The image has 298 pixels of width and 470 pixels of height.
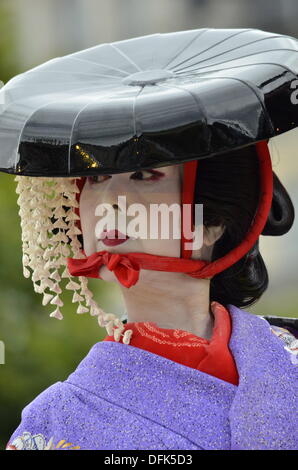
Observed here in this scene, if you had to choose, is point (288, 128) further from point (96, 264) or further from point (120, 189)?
point (96, 264)

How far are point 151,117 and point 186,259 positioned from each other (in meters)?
0.43

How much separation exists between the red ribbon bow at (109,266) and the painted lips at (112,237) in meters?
0.02

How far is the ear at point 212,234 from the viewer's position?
207 cm

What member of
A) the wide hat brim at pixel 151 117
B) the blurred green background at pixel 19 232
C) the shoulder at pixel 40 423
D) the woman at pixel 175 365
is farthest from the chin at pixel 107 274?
the blurred green background at pixel 19 232

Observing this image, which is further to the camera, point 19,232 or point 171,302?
point 19,232

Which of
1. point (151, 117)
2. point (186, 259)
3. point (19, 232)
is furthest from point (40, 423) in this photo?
point (19, 232)

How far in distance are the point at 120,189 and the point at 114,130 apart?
30 centimetres

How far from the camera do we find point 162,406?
6.40 ft

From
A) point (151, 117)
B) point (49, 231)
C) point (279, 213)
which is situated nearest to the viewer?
point (151, 117)

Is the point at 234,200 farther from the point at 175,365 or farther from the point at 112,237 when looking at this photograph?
the point at 175,365

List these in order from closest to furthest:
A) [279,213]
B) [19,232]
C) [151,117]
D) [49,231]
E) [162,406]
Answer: [151,117] < [162,406] < [49,231] < [279,213] < [19,232]

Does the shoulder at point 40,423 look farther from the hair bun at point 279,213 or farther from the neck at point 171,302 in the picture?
the hair bun at point 279,213

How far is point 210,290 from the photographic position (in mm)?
2273
